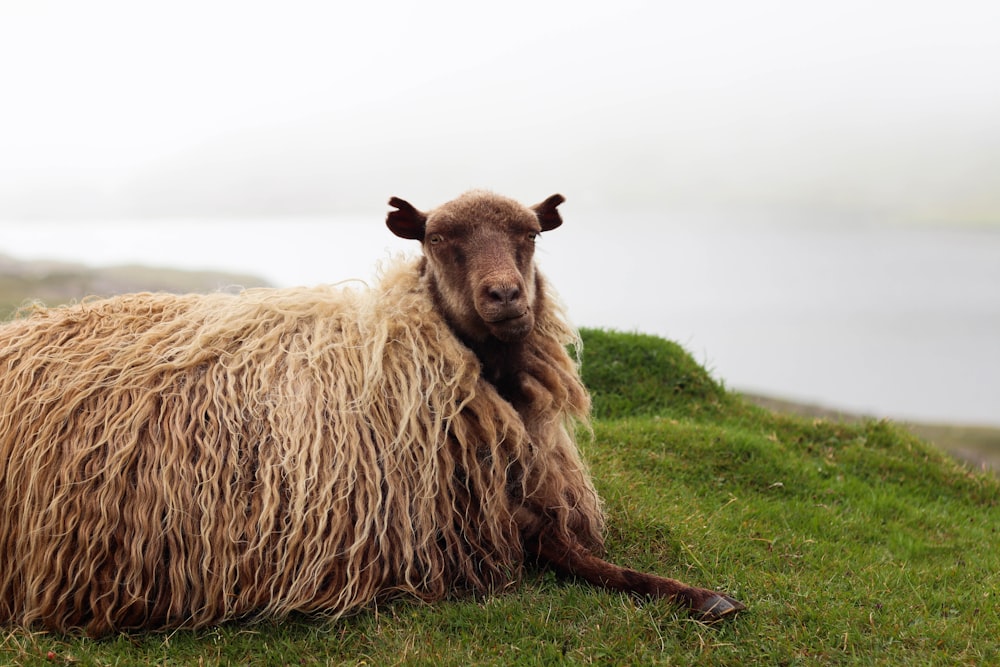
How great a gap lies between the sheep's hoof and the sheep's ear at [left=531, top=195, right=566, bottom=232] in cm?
225

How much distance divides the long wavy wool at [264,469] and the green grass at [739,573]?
0.21 metres

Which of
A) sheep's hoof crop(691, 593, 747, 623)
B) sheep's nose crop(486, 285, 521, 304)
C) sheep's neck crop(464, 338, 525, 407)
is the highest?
sheep's nose crop(486, 285, 521, 304)

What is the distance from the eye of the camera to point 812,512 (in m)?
6.68

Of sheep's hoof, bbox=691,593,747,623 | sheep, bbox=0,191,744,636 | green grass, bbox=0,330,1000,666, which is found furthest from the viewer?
sheep, bbox=0,191,744,636

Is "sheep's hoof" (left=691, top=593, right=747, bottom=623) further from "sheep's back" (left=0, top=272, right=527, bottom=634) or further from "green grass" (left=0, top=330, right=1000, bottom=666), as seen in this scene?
"sheep's back" (left=0, top=272, right=527, bottom=634)

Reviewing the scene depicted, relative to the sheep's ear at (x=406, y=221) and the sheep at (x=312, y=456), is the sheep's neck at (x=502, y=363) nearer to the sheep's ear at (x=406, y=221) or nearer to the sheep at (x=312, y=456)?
the sheep at (x=312, y=456)

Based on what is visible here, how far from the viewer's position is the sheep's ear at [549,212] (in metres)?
5.12

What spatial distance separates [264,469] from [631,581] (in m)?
2.03

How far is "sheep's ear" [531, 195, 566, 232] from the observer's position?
512 cm

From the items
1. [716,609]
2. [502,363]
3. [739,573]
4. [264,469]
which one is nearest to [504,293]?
[502,363]

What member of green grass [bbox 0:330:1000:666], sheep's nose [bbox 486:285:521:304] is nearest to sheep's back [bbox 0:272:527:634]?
green grass [bbox 0:330:1000:666]

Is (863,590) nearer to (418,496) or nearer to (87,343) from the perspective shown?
(418,496)

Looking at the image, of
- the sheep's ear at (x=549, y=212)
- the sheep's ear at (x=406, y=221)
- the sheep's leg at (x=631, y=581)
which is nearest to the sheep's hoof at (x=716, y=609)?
the sheep's leg at (x=631, y=581)

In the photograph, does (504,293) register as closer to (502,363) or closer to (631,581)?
(502,363)
